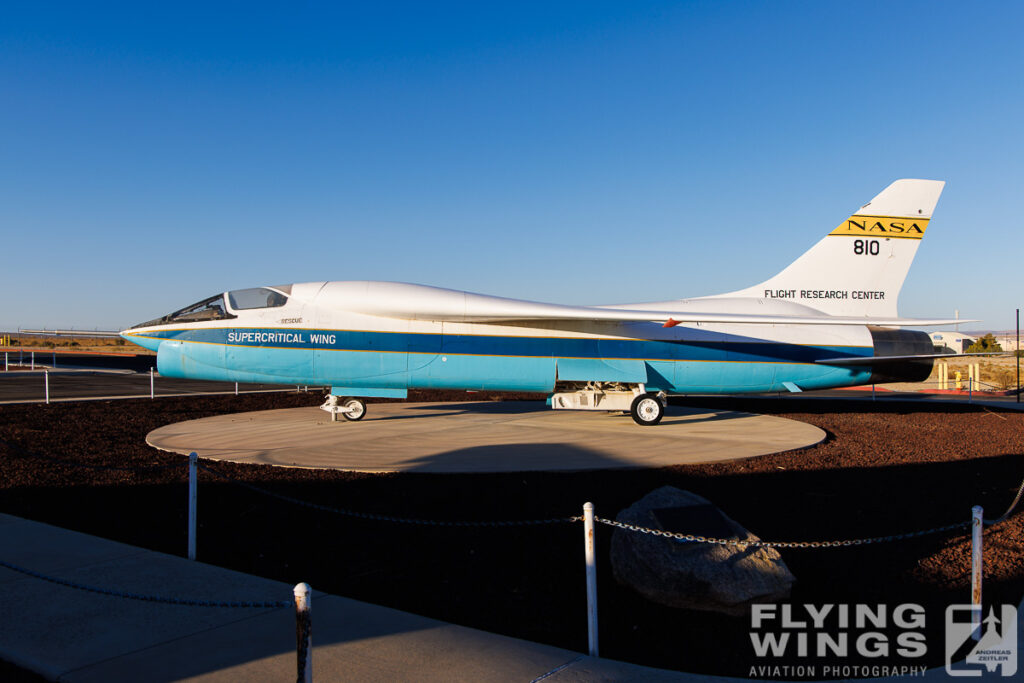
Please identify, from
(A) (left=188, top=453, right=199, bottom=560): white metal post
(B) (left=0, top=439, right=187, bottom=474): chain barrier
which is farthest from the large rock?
(B) (left=0, top=439, right=187, bottom=474): chain barrier

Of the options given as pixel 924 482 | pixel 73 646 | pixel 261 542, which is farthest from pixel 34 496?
pixel 924 482

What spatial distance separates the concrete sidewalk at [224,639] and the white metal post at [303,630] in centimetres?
59

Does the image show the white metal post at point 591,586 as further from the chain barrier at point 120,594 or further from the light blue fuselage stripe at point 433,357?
the light blue fuselage stripe at point 433,357

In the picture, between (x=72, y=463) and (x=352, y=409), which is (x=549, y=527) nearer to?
(x=72, y=463)

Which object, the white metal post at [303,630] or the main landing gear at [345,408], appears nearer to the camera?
the white metal post at [303,630]

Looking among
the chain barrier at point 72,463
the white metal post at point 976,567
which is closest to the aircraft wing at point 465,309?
the chain barrier at point 72,463

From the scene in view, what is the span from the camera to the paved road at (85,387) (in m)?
23.7

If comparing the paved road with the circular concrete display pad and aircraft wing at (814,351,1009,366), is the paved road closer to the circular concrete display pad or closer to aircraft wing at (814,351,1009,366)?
the circular concrete display pad

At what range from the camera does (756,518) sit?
7.70 metres

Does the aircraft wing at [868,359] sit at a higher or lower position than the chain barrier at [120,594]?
higher

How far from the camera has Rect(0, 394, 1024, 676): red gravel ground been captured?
5.23 metres

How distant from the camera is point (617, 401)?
16.6 metres

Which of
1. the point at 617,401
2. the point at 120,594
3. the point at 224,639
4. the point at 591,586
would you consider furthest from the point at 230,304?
the point at 591,586

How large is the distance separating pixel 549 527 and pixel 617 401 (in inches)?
365
